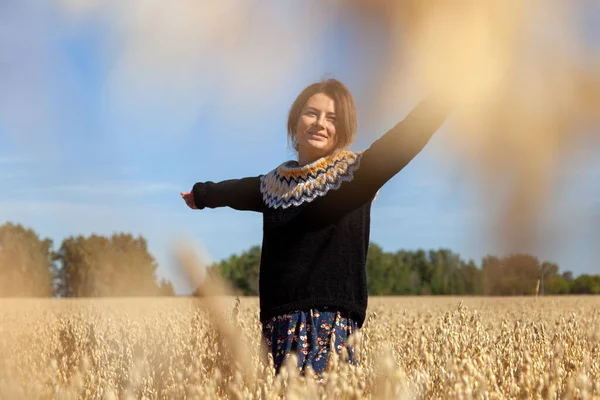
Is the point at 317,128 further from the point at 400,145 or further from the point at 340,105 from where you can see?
the point at 400,145

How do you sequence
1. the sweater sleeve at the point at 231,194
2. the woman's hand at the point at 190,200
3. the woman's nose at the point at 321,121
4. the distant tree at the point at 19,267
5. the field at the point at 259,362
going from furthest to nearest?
the woman's hand at the point at 190,200 < the sweater sleeve at the point at 231,194 < the woman's nose at the point at 321,121 < the distant tree at the point at 19,267 < the field at the point at 259,362

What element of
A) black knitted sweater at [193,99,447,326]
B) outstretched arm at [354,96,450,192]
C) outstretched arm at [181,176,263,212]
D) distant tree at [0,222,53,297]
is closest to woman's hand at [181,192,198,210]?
outstretched arm at [181,176,263,212]

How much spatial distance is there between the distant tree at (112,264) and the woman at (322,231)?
63 cm

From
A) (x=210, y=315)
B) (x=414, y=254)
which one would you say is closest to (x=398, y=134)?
Answer: (x=210, y=315)

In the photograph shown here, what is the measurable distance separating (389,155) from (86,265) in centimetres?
113

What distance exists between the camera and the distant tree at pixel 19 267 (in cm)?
186

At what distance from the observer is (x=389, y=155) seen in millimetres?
2346

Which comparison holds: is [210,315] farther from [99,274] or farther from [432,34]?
[432,34]

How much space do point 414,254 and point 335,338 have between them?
38.6 meters

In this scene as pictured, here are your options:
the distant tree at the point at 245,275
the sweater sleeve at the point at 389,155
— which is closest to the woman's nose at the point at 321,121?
the sweater sleeve at the point at 389,155

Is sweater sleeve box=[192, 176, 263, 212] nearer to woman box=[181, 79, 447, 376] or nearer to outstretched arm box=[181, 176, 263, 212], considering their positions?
outstretched arm box=[181, 176, 263, 212]

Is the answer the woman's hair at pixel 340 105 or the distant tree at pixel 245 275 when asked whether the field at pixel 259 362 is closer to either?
the distant tree at pixel 245 275

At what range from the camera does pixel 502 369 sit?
99.9 inches

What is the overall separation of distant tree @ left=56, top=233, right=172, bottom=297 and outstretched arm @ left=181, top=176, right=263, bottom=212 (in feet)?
3.08
